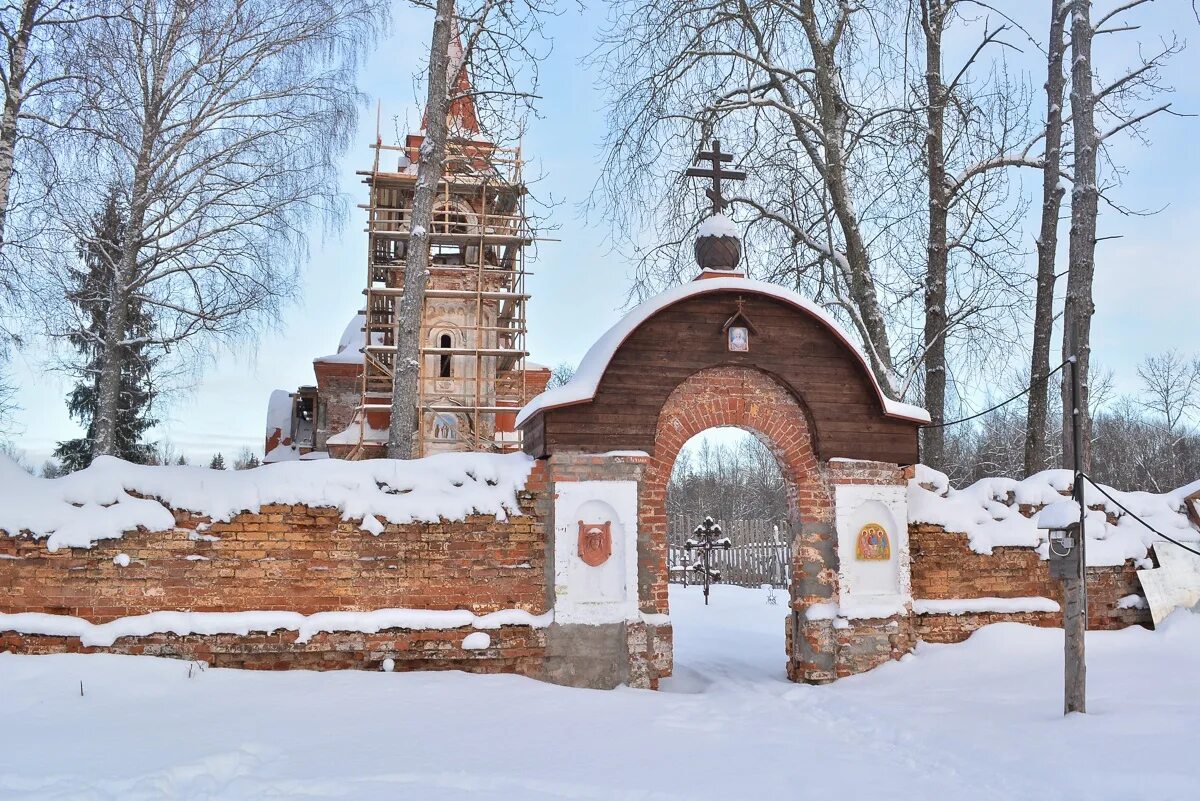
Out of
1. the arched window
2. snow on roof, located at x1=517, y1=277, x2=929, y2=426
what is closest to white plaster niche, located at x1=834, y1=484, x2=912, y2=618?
snow on roof, located at x1=517, y1=277, x2=929, y2=426

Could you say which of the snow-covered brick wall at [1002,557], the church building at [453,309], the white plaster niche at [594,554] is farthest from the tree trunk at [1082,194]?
the church building at [453,309]

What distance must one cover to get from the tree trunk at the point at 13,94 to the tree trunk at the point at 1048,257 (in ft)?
42.3

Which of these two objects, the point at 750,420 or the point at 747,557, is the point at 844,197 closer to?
the point at 750,420

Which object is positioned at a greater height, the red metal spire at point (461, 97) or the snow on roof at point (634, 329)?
the red metal spire at point (461, 97)

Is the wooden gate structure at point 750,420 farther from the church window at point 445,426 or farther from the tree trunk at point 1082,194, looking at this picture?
the church window at point 445,426

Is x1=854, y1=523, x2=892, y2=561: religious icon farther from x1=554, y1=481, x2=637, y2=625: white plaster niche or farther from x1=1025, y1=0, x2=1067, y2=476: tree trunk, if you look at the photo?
x1=1025, y1=0, x2=1067, y2=476: tree trunk

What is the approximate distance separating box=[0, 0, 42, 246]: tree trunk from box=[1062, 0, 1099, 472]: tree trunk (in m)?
12.6

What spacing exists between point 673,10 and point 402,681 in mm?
10118

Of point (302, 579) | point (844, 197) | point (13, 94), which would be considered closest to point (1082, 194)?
point (844, 197)

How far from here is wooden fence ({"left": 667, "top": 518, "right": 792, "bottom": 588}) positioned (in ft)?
66.1

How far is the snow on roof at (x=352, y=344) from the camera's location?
85.9 feet

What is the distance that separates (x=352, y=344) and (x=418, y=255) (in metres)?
18.6

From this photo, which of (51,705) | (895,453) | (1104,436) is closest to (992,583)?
(895,453)

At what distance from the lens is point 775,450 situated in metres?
9.83
